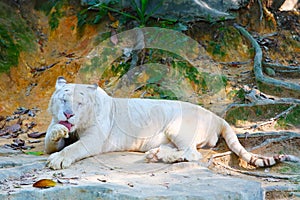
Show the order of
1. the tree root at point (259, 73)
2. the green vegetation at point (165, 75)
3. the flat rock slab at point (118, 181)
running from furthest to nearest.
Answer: the green vegetation at point (165, 75)
the tree root at point (259, 73)
the flat rock slab at point (118, 181)

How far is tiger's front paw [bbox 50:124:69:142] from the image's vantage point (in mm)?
4785

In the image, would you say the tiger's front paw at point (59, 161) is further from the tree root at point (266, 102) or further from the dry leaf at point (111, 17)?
the dry leaf at point (111, 17)

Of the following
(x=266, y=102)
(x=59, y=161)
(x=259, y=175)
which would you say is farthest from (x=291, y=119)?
(x=59, y=161)

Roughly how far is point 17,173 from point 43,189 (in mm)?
664

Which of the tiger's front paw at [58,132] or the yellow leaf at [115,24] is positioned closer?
the tiger's front paw at [58,132]

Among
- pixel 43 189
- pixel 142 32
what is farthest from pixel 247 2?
pixel 43 189

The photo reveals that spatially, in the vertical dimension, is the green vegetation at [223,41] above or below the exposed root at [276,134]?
above

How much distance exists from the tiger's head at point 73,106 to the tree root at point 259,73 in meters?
3.16

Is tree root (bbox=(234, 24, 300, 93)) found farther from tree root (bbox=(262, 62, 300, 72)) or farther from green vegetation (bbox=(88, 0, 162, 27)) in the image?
green vegetation (bbox=(88, 0, 162, 27))

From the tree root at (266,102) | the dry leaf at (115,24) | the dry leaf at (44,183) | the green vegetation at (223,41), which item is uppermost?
the dry leaf at (115,24)

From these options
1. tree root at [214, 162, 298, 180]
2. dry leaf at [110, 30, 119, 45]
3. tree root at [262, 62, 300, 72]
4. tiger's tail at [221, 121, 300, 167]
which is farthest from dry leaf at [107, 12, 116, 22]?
tree root at [214, 162, 298, 180]

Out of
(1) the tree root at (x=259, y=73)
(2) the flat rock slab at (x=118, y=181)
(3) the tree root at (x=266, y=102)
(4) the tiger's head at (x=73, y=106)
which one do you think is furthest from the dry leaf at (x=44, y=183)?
(1) the tree root at (x=259, y=73)

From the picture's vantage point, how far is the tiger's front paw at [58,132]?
4785 mm

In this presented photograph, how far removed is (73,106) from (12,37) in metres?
3.57
